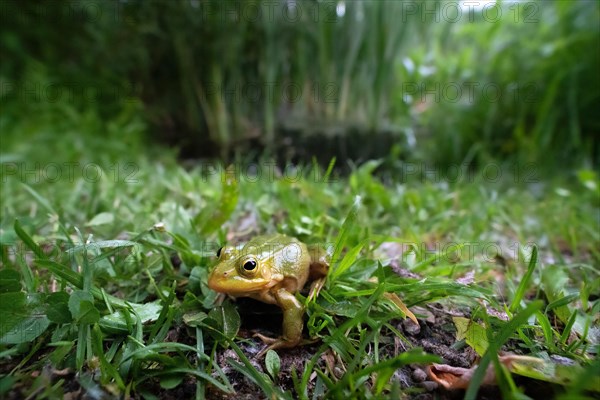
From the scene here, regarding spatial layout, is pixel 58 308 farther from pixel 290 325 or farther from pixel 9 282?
pixel 290 325

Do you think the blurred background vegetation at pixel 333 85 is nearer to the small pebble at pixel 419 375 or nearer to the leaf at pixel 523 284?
the leaf at pixel 523 284

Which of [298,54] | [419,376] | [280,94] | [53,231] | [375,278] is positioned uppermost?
[298,54]

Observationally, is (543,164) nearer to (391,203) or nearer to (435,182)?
(435,182)

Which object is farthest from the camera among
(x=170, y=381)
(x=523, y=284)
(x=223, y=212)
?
(x=223, y=212)

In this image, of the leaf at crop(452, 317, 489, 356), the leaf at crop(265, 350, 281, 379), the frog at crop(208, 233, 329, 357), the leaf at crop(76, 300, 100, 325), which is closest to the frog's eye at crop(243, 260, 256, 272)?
the frog at crop(208, 233, 329, 357)

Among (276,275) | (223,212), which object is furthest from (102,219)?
(276,275)

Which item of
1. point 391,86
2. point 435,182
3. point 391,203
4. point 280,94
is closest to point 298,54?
point 280,94
